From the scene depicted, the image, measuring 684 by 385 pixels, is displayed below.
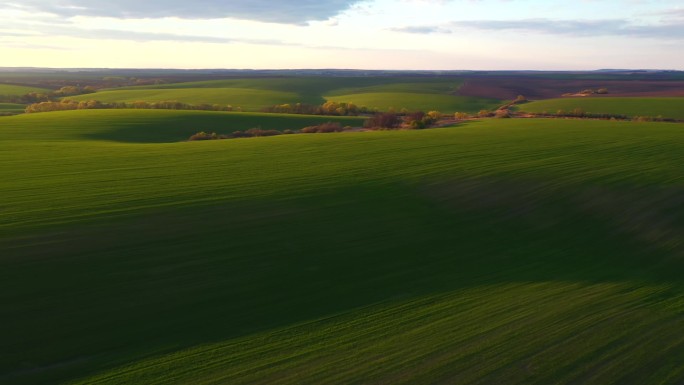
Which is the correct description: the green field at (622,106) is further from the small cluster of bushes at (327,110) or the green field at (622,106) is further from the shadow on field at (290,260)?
the shadow on field at (290,260)

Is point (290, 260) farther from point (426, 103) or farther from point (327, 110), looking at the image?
point (426, 103)

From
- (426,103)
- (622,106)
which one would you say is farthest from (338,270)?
(426,103)

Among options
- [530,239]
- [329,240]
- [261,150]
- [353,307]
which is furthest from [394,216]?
[261,150]

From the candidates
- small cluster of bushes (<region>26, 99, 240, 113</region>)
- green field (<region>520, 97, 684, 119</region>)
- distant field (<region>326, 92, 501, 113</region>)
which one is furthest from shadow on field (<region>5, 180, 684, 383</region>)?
distant field (<region>326, 92, 501, 113</region>)

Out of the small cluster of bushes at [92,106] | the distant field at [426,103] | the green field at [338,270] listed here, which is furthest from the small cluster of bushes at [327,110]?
the green field at [338,270]

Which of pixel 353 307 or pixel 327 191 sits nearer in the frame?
pixel 353 307

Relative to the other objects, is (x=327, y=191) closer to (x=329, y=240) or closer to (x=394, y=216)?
(x=394, y=216)

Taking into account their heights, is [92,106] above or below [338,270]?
above
